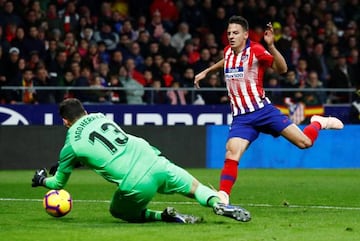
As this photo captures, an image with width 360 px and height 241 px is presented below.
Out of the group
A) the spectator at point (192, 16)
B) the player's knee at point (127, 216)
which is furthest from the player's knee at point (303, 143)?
the spectator at point (192, 16)

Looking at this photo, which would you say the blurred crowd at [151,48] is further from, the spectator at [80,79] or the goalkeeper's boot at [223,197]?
the goalkeeper's boot at [223,197]

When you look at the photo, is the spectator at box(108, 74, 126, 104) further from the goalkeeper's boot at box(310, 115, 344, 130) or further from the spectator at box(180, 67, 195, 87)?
the goalkeeper's boot at box(310, 115, 344, 130)

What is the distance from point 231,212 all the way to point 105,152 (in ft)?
4.48

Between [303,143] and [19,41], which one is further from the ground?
[19,41]

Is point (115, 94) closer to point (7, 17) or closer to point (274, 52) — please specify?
point (7, 17)

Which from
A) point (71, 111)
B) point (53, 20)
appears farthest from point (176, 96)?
point (71, 111)

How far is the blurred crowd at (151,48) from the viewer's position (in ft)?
70.3

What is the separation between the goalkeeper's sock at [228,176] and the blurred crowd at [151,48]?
9783 mm

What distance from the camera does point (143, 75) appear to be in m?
22.8

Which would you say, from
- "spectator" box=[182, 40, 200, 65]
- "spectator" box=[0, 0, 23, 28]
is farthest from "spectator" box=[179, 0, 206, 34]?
"spectator" box=[0, 0, 23, 28]

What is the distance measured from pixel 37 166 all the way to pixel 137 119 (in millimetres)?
2462

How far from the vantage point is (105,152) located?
389 inches

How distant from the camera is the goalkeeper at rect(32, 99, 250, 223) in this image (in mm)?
9891

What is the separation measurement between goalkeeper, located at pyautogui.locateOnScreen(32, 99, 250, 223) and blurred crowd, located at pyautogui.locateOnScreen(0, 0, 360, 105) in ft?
35.9
